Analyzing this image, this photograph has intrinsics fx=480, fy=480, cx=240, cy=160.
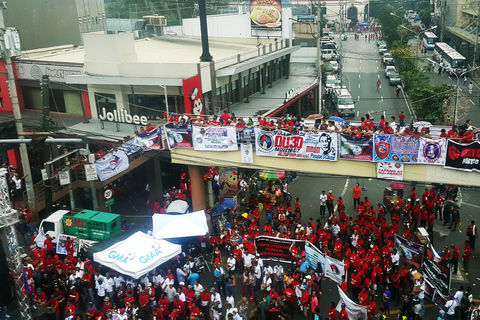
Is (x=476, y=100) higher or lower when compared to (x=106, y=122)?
lower

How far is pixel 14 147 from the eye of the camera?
29469 millimetres

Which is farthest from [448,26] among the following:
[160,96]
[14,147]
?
[14,147]

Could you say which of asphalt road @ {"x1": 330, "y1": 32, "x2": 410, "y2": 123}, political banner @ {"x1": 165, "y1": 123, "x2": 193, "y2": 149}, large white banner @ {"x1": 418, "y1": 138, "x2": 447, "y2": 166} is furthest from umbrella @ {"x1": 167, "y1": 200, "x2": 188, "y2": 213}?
asphalt road @ {"x1": 330, "y1": 32, "x2": 410, "y2": 123}

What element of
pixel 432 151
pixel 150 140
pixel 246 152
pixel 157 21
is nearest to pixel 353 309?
pixel 432 151

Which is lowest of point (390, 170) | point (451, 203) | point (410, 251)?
point (451, 203)

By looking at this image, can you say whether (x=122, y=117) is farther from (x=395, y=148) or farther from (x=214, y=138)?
(x=395, y=148)

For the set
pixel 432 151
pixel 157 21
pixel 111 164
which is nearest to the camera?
pixel 432 151

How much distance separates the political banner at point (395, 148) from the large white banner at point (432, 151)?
21 cm

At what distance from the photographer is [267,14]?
56531 millimetres

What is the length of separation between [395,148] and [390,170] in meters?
0.94

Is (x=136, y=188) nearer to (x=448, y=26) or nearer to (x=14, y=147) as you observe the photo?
(x=14, y=147)

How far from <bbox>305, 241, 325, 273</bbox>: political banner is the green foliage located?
71.8ft

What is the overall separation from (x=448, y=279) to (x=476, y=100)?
1454 inches

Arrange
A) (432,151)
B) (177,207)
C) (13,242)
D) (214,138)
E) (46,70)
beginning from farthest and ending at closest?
(46,70) < (177,207) < (214,138) < (432,151) < (13,242)
